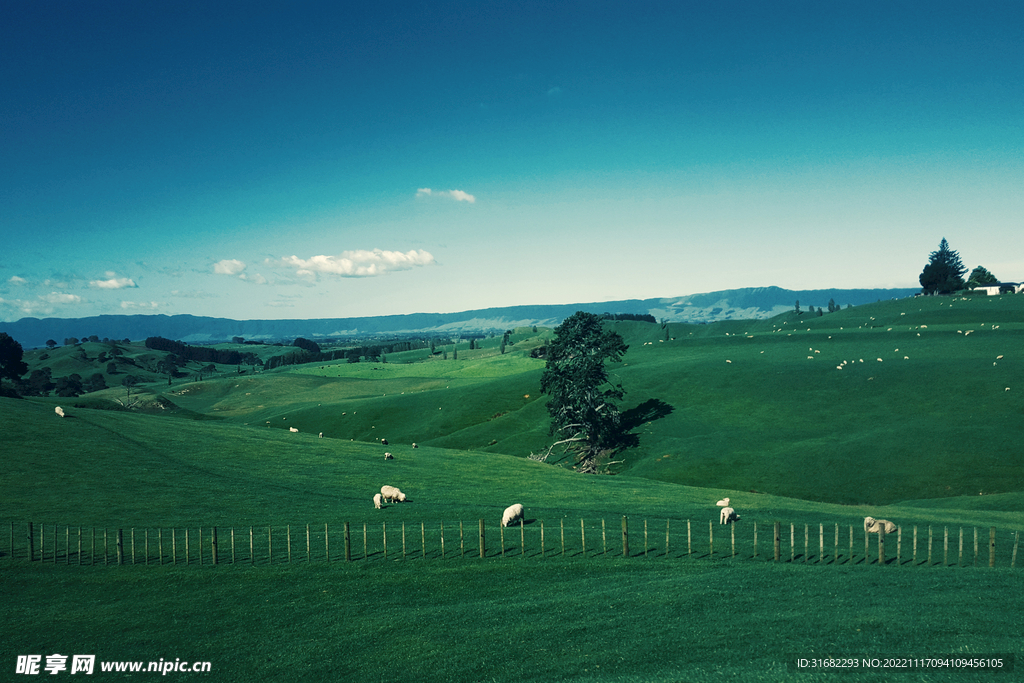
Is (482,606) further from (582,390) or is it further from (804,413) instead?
(804,413)

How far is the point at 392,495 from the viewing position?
45062 mm

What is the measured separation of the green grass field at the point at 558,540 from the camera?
19.1 m

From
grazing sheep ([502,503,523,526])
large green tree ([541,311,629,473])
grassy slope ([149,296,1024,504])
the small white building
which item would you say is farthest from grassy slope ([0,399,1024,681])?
the small white building

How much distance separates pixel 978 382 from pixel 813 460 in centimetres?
3081

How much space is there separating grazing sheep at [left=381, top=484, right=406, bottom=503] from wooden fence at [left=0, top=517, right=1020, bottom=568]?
8185mm

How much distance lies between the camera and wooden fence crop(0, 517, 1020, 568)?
30.0m

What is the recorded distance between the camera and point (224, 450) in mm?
60000

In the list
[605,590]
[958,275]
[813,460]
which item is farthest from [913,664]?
[958,275]

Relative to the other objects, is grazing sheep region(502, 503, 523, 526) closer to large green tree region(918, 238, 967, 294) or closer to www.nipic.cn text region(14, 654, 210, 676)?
www.nipic.cn text region(14, 654, 210, 676)

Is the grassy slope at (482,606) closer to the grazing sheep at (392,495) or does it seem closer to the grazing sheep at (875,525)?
the grazing sheep at (392,495)

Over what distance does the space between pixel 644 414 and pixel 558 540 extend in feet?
189

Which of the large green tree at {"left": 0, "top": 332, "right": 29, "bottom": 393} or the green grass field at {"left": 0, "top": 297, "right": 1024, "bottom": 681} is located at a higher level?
the large green tree at {"left": 0, "top": 332, "right": 29, "bottom": 393}

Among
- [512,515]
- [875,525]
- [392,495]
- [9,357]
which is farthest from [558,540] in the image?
[9,357]

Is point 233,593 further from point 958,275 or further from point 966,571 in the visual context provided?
point 958,275
